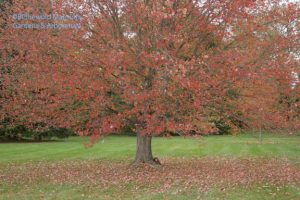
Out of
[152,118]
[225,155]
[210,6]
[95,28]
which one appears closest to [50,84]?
[95,28]

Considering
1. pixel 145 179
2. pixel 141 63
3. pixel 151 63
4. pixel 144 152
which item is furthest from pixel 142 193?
pixel 144 152

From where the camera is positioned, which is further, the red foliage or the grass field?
the red foliage

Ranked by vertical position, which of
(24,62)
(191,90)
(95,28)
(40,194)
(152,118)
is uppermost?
(95,28)

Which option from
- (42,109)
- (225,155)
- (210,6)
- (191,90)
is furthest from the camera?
(225,155)

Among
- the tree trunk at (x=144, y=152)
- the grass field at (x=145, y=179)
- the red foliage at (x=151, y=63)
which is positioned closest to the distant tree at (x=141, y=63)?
the red foliage at (x=151, y=63)

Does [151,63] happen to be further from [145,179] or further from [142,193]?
[142,193]

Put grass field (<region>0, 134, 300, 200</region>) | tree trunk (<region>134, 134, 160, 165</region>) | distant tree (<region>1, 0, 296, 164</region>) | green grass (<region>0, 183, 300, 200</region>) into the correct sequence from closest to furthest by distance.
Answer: green grass (<region>0, 183, 300, 200</region>), grass field (<region>0, 134, 300, 200</region>), distant tree (<region>1, 0, 296, 164</region>), tree trunk (<region>134, 134, 160, 165</region>)

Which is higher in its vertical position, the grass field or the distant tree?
the distant tree

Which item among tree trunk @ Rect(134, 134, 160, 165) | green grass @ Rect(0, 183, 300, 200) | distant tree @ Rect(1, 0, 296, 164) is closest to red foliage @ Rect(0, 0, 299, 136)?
distant tree @ Rect(1, 0, 296, 164)

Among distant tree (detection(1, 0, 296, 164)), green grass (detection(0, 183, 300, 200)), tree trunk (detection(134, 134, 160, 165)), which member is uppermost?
distant tree (detection(1, 0, 296, 164))

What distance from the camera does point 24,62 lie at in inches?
605

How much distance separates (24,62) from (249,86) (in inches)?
321

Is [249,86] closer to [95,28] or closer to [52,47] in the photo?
[95,28]

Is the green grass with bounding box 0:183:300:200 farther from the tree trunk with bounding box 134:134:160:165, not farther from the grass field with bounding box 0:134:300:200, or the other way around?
the tree trunk with bounding box 134:134:160:165
